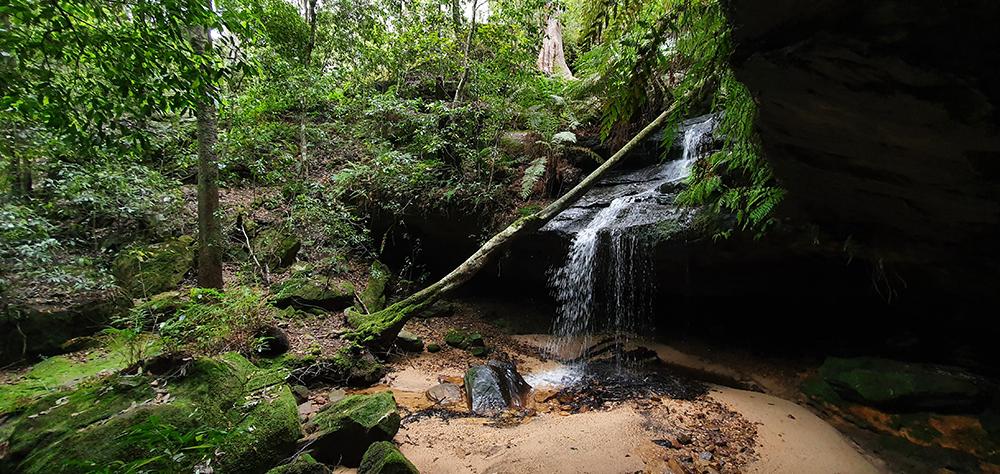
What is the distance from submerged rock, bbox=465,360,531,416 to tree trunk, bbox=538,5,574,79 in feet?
28.5

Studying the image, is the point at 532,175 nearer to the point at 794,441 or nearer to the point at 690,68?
the point at 690,68

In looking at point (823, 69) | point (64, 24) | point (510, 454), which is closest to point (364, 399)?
point (510, 454)

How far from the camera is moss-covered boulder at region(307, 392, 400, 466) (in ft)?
10.1

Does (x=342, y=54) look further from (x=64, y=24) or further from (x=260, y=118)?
(x=64, y=24)

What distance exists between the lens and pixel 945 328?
5.41 meters

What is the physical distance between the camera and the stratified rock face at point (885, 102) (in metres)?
1.99

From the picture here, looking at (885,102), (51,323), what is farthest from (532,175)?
(51,323)

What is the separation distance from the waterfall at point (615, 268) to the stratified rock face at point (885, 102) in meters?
3.04

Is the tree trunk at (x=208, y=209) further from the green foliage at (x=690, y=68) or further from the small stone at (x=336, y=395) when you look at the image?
the green foliage at (x=690, y=68)

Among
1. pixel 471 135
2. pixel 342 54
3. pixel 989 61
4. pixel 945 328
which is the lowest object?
pixel 945 328

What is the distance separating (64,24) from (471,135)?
7095mm

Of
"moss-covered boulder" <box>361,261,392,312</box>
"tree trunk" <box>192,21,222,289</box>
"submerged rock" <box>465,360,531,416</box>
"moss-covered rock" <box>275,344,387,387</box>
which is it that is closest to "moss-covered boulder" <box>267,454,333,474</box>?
"submerged rock" <box>465,360,531,416</box>

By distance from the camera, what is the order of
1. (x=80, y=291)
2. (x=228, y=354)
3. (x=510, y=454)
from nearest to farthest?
1. (x=510, y=454)
2. (x=228, y=354)
3. (x=80, y=291)

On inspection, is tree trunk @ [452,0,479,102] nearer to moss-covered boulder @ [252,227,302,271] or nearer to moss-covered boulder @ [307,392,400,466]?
moss-covered boulder @ [252,227,302,271]
